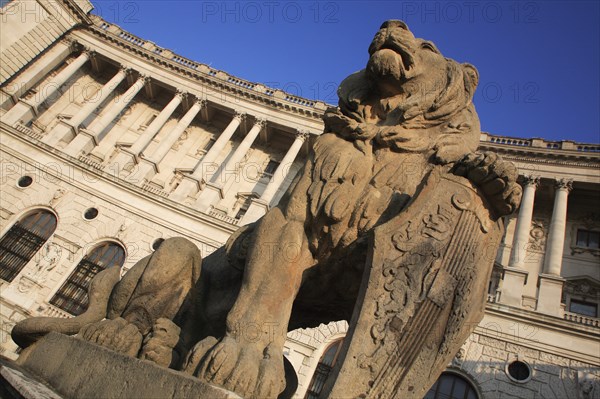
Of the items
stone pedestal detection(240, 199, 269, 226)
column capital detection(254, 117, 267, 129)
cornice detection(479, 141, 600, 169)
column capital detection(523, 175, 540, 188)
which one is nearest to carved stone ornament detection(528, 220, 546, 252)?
column capital detection(523, 175, 540, 188)

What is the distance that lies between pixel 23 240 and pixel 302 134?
17.4m

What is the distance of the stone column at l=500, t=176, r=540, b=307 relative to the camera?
58.9 feet

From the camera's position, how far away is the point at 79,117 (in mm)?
27766

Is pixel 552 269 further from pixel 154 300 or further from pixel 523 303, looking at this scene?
pixel 154 300

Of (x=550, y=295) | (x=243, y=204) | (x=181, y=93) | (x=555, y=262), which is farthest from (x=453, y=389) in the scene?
(x=181, y=93)

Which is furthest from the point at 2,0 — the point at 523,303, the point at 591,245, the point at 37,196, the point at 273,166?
the point at 591,245

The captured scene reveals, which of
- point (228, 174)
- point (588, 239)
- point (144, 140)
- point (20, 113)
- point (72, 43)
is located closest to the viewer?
point (588, 239)

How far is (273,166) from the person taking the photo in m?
31.5

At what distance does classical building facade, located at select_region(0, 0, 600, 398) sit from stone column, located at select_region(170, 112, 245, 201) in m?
0.10

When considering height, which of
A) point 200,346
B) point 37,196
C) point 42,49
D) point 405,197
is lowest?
point 200,346

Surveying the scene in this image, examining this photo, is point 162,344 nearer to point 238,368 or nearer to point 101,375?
point 101,375

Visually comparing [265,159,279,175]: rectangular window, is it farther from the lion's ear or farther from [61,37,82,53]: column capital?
the lion's ear

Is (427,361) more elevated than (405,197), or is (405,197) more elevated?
(405,197)

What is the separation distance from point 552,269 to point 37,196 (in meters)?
26.4
